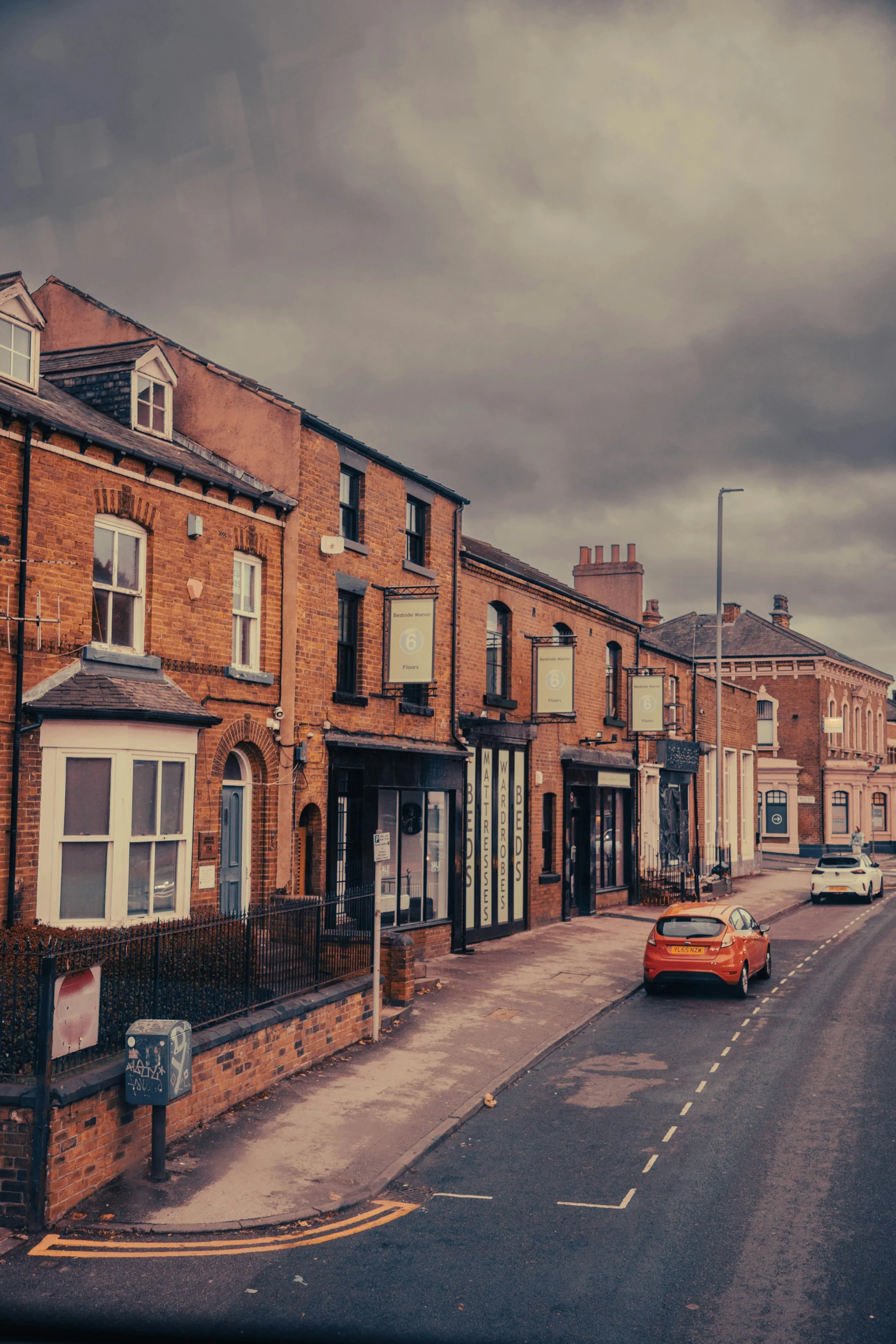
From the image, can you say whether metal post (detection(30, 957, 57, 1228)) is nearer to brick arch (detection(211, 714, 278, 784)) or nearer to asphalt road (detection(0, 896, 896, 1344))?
asphalt road (detection(0, 896, 896, 1344))

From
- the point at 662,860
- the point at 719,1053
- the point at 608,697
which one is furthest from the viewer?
the point at 662,860

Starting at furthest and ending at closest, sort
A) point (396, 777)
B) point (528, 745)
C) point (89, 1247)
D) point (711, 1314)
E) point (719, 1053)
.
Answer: point (528, 745) → point (396, 777) → point (719, 1053) → point (89, 1247) → point (711, 1314)

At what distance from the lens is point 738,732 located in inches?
1730

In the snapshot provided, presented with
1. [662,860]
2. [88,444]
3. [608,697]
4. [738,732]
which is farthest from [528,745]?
[738,732]

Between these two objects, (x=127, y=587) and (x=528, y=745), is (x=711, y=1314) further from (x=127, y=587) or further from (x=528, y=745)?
(x=528, y=745)

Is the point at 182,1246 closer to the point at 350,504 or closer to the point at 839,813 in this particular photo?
the point at 350,504

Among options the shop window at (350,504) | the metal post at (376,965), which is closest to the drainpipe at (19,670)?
the metal post at (376,965)

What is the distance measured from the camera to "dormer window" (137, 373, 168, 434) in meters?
17.6

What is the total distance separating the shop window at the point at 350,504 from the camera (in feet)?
65.1

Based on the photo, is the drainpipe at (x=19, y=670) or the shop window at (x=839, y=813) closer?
the drainpipe at (x=19, y=670)

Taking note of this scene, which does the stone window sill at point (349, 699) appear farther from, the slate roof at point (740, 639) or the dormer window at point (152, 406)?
the slate roof at point (740, 639)

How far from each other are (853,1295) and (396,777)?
530 inches

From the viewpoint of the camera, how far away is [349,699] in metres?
19.4

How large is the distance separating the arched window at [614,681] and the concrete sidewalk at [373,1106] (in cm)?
1131
